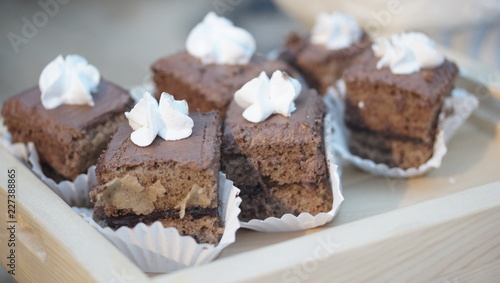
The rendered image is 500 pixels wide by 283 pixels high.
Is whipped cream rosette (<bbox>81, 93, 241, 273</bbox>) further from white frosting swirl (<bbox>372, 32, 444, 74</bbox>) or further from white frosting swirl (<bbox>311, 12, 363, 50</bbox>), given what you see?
white frosting swirl (<bbox>311, 12, 363, 50</bbox>)

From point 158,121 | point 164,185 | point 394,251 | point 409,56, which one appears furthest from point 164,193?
point 409,56

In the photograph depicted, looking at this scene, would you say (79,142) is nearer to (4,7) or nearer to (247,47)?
(247,47)

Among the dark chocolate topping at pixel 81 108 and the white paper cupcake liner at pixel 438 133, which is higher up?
the dark chocolate topping at pixel 81 108

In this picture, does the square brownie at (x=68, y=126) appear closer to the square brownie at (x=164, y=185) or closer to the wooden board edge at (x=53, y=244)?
the wooden board edge at (x=53, y=244)

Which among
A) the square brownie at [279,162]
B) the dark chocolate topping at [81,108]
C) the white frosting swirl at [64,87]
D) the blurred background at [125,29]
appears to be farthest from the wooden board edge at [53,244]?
the blurred background at [125,29]

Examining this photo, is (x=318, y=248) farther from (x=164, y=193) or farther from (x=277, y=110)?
(x=277, y=110)
